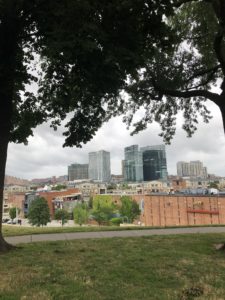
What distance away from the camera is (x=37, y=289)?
17.8 feet

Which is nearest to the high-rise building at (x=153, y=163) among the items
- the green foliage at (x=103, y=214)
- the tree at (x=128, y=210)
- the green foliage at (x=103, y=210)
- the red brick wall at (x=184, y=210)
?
the green foliage at (x=103, y=210)

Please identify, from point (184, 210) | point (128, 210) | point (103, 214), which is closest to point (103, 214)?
point (103, 214)

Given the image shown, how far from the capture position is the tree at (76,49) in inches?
284

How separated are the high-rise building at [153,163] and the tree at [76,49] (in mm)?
157402

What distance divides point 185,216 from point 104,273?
165 ft

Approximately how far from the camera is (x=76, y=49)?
718cm

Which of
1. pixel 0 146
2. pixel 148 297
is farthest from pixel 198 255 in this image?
pixel 0 146

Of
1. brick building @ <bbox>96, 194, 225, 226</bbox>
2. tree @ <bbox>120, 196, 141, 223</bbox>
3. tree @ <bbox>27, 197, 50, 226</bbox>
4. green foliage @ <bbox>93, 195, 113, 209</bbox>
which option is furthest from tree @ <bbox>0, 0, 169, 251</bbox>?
green foliage @ <bbox>93, 195, 113, 209</bbox>

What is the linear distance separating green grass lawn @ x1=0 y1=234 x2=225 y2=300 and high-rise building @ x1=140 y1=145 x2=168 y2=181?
159m

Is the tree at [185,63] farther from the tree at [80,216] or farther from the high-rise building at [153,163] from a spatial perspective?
the high-rise building at [153,163]

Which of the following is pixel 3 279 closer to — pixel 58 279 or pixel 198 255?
pixel 58 279

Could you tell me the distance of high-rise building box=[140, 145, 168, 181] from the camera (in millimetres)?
172375

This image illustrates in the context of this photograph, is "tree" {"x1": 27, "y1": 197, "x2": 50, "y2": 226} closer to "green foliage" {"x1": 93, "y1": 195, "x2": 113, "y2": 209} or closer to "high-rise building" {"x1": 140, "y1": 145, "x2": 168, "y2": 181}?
"green foliage" {"x1": 93, "y1": 195, "x2": 113, "y2": 209}

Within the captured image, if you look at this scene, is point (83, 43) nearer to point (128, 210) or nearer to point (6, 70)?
point (6, 70)
